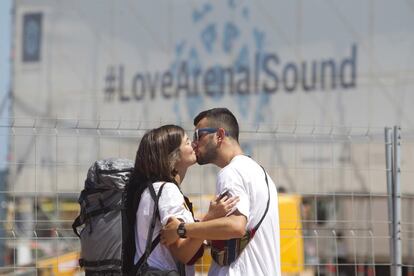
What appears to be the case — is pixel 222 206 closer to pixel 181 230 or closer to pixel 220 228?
pixel 220 228

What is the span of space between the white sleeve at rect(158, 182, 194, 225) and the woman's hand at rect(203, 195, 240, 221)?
121 millimetres

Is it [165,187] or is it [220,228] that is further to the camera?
[165,187]

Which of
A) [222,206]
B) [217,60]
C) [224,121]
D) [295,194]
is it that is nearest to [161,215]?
[222,206]

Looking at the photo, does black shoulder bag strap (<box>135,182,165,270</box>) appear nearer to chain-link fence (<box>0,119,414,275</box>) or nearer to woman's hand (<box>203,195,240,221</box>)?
woman's hand (<box>203,195,240,221</box>)

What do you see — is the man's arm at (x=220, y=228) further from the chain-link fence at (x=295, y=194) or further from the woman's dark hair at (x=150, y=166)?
the chain-link fence at (x=295, y=194)

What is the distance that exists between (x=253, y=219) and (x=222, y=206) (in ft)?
0.58

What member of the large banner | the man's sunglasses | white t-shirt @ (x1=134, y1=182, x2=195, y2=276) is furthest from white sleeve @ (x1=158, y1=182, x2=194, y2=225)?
the large banner

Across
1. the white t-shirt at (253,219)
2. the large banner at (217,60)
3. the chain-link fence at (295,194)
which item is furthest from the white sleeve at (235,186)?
the large banner at (217,60)

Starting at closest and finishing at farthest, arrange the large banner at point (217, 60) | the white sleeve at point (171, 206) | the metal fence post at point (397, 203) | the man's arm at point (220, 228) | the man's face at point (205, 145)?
1. the man's arm at point (220, 228)
2. the white sleeve at point (171, 206)
3. the man's face at point (205, 145)
4. the metal fence post at point (397, 203)
5. the large banner at point (217, 60)

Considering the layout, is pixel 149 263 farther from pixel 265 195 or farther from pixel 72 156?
pixel 72 156

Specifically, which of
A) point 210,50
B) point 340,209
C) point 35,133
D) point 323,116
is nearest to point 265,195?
point 35,133

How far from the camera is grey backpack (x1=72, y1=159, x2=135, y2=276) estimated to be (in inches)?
166

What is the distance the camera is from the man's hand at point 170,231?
12.7ft

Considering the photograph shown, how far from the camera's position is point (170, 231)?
387cm
